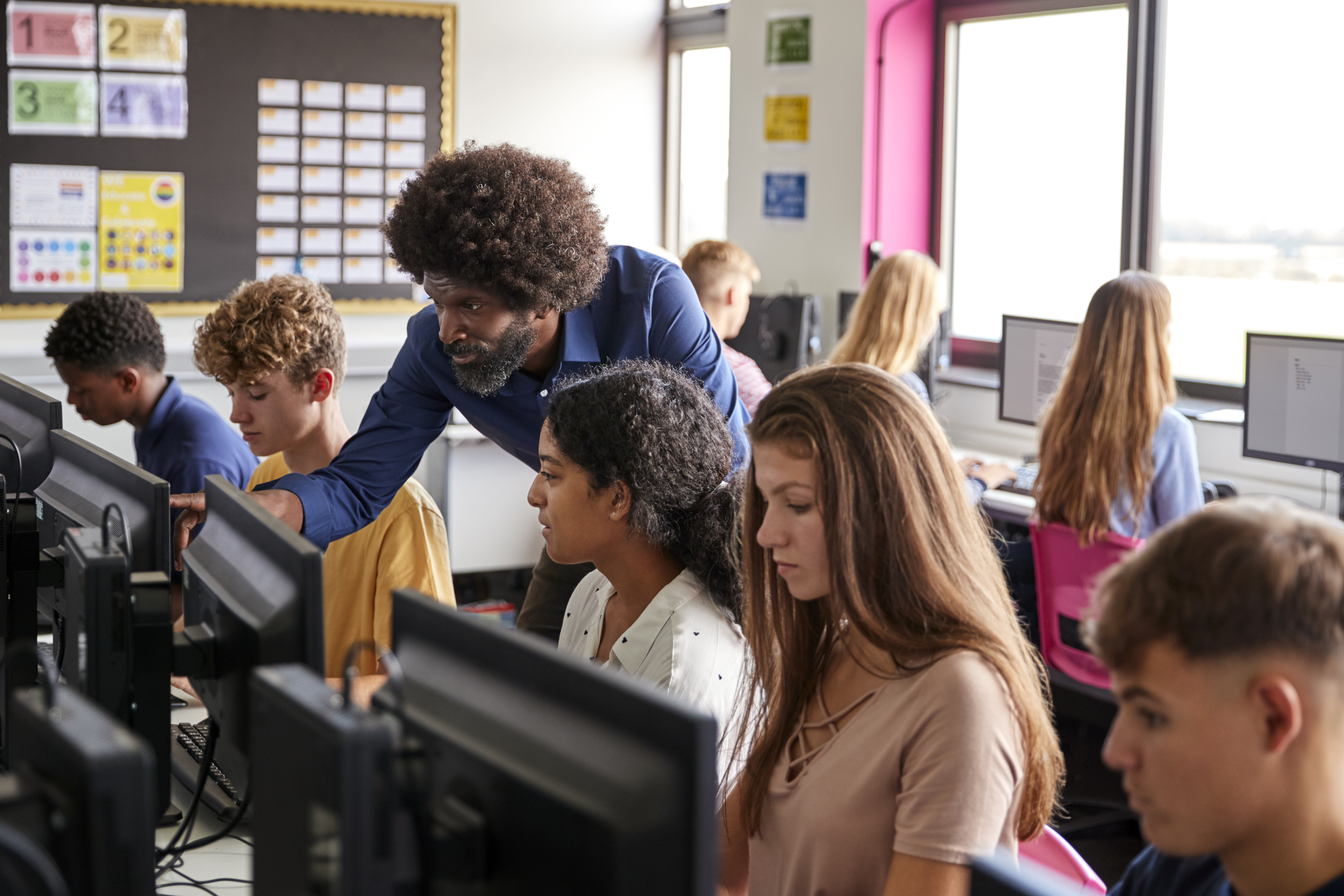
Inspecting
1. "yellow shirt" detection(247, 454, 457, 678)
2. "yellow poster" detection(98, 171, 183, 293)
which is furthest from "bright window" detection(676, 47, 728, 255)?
"yellow shirt" detection(247, 454, 457, 678)

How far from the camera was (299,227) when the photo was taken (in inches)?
194

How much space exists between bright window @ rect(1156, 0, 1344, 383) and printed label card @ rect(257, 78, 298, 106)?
2957 mm

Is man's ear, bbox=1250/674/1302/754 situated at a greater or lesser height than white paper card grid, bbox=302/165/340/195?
lesser

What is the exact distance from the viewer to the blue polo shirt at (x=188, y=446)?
8.56 ft

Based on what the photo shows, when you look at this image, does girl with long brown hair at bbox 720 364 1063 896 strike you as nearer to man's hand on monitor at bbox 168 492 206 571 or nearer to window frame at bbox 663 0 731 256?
man's hand on monitor at bbox 168 492 206 571

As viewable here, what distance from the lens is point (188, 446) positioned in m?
2.66

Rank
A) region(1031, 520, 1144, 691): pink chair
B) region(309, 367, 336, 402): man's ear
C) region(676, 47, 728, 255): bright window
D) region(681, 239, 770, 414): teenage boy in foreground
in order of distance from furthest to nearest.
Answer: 1. region(676, 47, 728, 255): bright window
2. region(681, 239, 770, 414): teenage boy in foreground
3. region(1031, 520, 1144, 691): pink chair
4. region(309, 367, 336, 402): man's ear

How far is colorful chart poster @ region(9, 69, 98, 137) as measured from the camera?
445 cm

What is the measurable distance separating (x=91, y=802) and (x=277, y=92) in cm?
447

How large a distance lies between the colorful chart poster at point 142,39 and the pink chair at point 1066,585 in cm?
340

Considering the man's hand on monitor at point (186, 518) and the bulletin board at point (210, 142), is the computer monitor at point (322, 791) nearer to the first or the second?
the man's hand on monitor at point (186, 518)

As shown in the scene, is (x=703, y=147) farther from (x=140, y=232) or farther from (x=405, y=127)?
(x=140, y=232)

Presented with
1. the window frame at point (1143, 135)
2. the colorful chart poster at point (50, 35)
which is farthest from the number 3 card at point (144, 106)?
the window frame at point (1143, 135)

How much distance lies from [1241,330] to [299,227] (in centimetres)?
323
